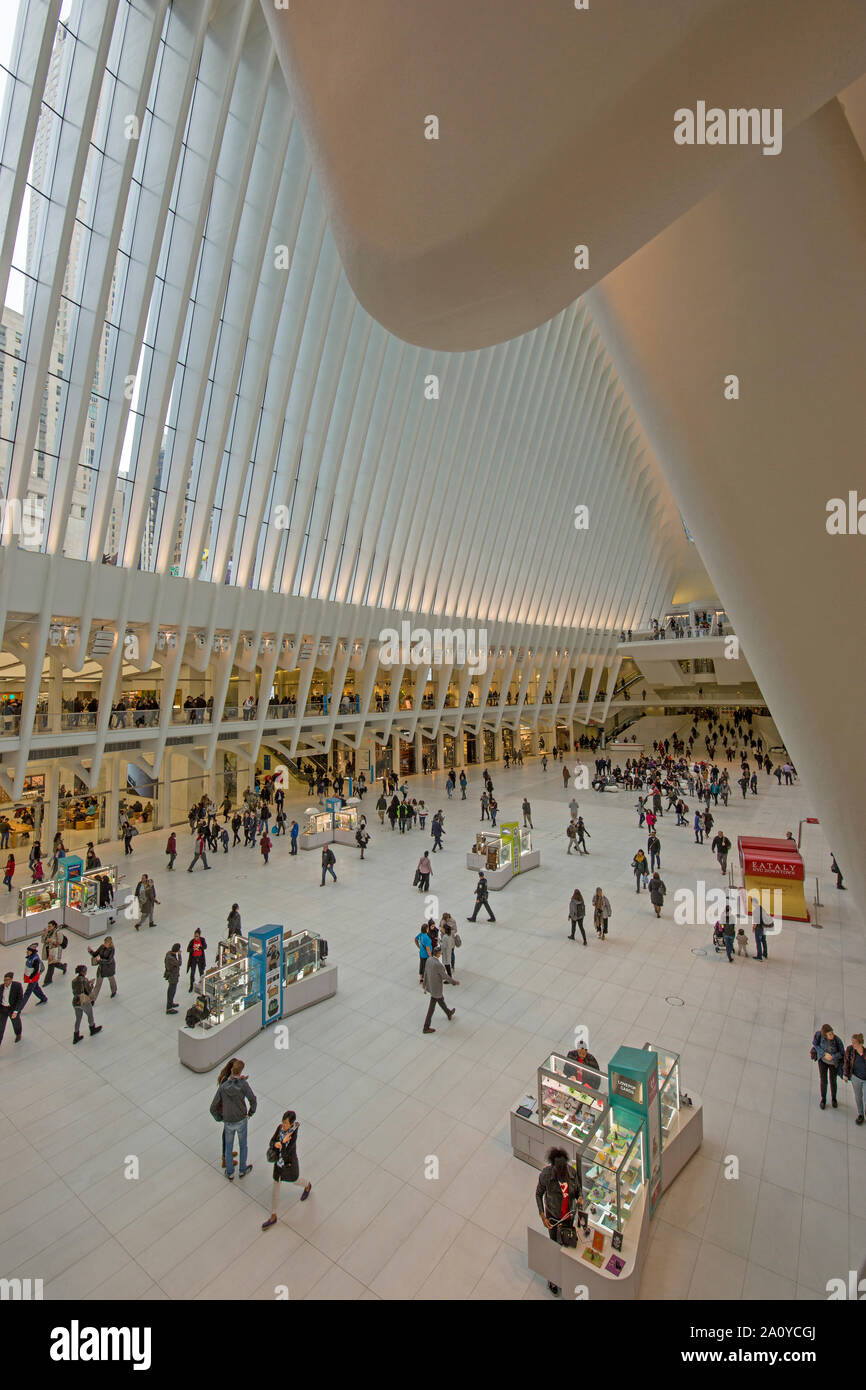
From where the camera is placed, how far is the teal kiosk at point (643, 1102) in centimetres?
534

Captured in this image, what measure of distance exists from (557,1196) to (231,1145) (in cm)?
300

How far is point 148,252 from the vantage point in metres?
14.2

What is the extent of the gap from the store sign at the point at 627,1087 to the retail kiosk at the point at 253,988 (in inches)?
178

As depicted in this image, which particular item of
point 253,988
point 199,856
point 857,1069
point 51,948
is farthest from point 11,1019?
point 857,1069

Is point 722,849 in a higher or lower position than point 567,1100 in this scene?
higher

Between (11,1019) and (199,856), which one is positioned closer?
(11,1019)

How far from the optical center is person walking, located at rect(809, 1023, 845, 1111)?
6.46 meters

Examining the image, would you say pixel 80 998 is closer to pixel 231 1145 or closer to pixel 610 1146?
pixel 231 1145

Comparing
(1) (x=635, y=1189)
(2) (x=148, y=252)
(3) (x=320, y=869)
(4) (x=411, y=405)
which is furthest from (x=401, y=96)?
(4) (x=411, y=405)

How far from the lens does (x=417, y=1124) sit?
6371 millimetres

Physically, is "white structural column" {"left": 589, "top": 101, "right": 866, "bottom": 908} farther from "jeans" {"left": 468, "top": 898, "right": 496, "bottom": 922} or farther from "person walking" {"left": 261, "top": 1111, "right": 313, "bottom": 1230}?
"jeans" {"left": 468, "top": 898, "right": 496, "bottom": 922}

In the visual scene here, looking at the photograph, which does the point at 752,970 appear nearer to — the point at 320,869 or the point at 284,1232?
the point at 284,1232

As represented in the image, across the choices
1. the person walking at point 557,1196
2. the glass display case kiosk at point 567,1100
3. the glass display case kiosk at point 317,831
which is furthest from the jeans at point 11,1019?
the glass display case kiosk at point 317,831

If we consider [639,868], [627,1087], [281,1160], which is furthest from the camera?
[639,868]
